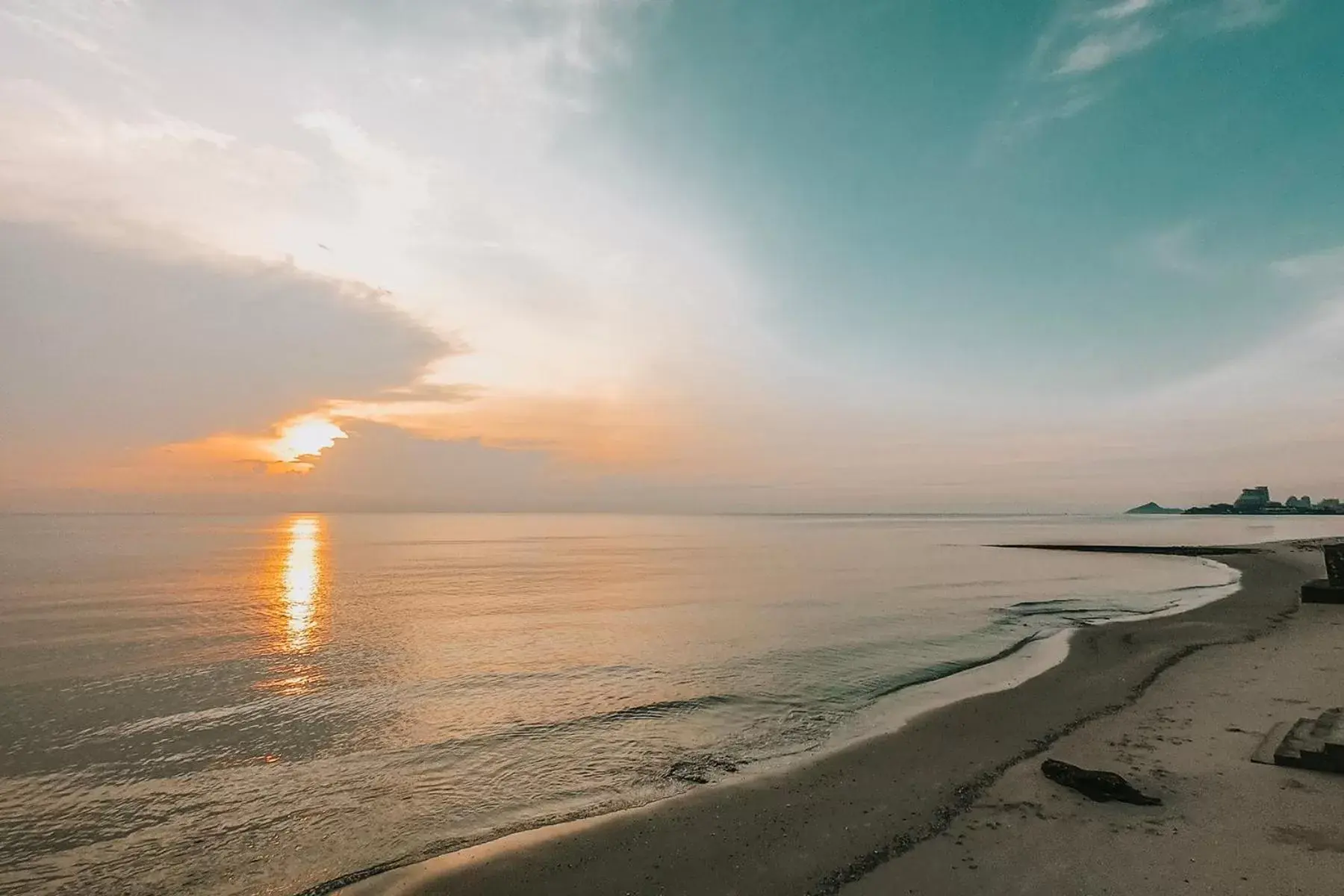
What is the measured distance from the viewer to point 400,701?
2194 centimetres

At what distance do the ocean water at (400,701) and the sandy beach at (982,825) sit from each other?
187 cm

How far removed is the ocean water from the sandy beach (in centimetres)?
187

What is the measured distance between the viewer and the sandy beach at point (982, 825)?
911 centimetres

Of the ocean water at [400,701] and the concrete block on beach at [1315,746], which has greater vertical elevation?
the concrete block on beach at [1315,746]

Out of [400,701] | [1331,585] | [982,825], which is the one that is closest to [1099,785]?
[982,825]

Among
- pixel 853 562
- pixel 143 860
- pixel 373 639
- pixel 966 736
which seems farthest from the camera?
pixel 853 562

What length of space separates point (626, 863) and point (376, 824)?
→ 5.54 metres

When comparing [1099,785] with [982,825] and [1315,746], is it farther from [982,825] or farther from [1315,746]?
[1315,746]

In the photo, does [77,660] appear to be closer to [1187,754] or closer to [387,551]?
[1187,754]

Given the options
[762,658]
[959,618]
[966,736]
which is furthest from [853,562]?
[966,736]

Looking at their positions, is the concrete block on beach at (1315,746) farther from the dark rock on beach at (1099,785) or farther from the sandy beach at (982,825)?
the dark rock on beach at (1099,785)

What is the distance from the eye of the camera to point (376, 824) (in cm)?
1253

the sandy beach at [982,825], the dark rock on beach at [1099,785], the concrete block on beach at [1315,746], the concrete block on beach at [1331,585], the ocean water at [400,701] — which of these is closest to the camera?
the sandy beach at [982,825]

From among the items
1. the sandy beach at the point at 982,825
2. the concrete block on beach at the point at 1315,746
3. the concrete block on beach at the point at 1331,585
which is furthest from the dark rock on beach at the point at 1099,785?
the concrete block on beach at the point at 1331,585
